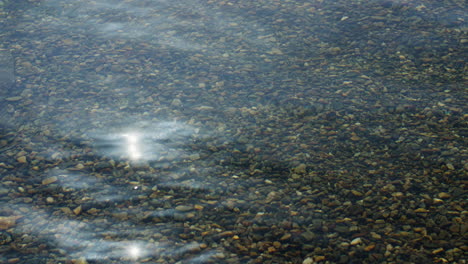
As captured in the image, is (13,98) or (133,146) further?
(13,98)

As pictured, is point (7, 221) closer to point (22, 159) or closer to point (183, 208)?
point (22, 159)

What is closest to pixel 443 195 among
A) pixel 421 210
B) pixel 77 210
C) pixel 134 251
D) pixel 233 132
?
pixel 421 210

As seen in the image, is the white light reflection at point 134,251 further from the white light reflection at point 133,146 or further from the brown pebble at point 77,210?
the white light reflection at point 133,146

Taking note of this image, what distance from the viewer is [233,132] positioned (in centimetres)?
356

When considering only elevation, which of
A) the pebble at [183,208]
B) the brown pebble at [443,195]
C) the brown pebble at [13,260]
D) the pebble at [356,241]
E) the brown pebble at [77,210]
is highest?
the brown pebble at [443,195]

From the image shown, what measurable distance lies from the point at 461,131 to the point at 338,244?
1465 millimetres

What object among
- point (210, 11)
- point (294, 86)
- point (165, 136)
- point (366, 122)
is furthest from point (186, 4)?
point (366, 122)

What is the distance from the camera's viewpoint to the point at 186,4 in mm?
5469

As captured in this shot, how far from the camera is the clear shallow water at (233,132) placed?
107 inches

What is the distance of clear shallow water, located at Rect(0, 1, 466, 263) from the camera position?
→ 8.88ft

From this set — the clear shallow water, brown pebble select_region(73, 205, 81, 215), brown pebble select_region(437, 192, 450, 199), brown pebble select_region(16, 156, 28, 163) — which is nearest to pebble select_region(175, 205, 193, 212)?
the clear shallow water

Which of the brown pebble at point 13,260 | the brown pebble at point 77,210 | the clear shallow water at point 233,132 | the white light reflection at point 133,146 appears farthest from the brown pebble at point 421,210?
the brown pebble at point 13,260

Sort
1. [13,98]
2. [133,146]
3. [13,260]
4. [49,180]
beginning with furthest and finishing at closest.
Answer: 1. [13,98]
2. [133,146]
3. [49,180]
4. [13,260]

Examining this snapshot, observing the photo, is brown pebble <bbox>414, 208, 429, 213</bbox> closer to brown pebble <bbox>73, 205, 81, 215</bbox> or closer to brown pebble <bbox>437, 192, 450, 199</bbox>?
brown pebble <bbox>437, 192, 450, 199</bbox>
